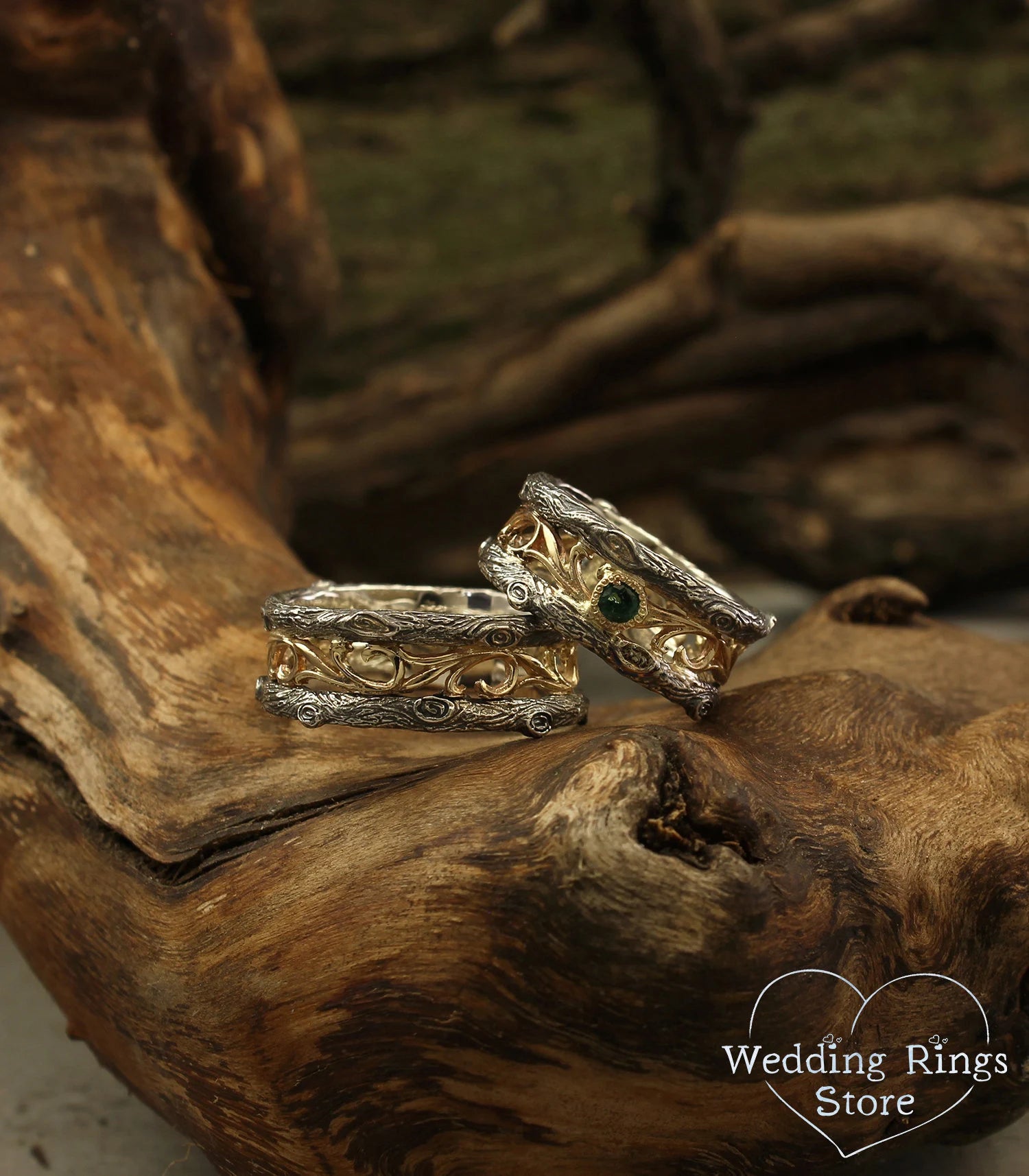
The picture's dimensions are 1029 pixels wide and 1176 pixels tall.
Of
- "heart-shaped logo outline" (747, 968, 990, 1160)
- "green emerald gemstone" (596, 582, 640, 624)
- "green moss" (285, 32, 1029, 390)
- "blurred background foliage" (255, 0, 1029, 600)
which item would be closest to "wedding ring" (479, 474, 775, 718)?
"green emerald gemstone" (596, 582, 640, 624)

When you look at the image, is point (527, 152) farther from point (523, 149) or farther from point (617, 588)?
point (617, 588)

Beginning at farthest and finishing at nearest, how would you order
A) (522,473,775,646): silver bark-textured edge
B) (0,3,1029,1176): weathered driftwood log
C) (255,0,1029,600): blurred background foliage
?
(255,0,1029,600): blurred background foliage < (522,473,775,646): silver bark-textured edge < (0,3,1029,1176): weathered driftwood log

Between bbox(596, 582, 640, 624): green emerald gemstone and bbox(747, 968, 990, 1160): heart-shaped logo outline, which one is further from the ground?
bbox(596, 582, 640, 624): green emerald gemstone

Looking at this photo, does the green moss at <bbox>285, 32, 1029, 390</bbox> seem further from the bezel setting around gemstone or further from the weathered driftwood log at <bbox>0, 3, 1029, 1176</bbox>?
the bezel setting around gemstone

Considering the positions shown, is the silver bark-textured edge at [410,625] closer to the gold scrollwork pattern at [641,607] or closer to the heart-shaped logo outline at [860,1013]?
the gold scrollwork pattern at [641,607]

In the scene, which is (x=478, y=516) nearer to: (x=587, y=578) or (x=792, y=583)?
(x=792, y=583)

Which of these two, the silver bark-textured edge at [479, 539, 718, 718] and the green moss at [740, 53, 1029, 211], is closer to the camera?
the silver bark-textured edge at [479, 539, 718, 718]

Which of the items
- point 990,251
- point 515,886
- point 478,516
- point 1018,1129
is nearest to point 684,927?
point 515,886
